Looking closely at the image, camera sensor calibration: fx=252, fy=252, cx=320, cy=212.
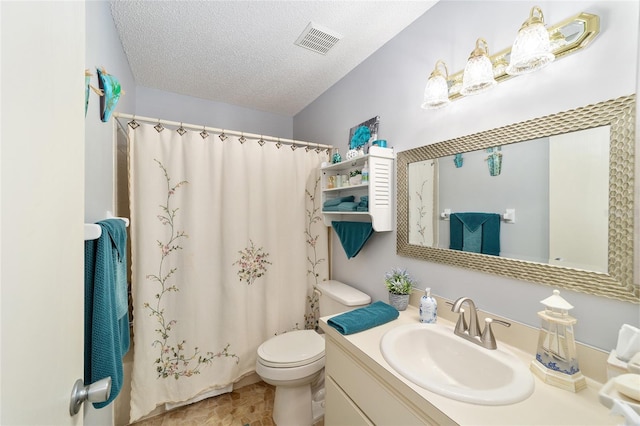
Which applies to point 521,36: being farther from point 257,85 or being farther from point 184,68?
point 184,68

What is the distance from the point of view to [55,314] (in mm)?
434

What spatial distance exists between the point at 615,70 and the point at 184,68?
7.62ft

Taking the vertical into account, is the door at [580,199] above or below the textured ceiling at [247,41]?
below

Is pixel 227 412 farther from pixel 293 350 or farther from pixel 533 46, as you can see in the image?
pixel 533 46

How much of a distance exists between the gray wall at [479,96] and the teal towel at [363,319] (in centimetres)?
27

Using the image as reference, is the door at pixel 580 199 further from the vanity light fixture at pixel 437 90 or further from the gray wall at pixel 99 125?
the gray wall at pixel 99 125

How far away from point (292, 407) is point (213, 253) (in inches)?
42.9

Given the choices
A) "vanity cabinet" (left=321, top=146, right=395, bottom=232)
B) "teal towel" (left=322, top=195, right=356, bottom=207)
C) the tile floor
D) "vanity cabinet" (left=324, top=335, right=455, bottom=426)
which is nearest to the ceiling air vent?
"vanity cabinet" (left=321, top=146, right=395, bottom=232)

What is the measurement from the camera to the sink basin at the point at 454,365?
2.42 feet

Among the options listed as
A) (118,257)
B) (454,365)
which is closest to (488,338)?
(454,365)

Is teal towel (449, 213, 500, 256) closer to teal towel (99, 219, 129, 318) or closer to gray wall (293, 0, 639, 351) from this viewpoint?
gray wall (293, 0, 639, 351)

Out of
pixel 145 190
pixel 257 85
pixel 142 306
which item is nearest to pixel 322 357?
pixel 142 306

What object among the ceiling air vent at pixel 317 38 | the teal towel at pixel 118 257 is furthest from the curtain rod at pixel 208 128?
the teal towel at pixel 118 257

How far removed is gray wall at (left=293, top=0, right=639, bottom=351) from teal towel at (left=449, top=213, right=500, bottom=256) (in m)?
0.12
